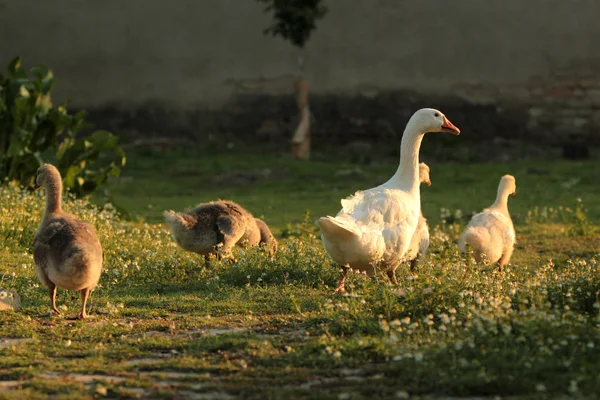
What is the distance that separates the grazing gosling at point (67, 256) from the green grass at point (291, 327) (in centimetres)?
28

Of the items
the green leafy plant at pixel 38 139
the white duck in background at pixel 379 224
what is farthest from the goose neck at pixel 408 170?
the green leafy plant at pixel 38 139

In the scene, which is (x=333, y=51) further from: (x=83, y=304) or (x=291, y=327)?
(x=291, y=327)

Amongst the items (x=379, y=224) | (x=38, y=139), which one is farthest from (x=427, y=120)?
(x=38, y=139)

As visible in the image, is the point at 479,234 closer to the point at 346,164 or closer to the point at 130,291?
the point at 130,291

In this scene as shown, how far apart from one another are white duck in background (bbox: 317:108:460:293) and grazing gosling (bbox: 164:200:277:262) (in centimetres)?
143

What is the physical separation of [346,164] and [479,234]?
353 inches

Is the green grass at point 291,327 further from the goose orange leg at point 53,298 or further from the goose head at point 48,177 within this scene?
the goose head at point 48,177

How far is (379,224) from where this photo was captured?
753 cm

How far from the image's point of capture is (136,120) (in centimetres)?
1984

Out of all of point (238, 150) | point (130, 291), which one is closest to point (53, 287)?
point (130, 291)

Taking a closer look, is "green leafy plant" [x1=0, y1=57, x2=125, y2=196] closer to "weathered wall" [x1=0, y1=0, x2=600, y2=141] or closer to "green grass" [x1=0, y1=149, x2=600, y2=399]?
"green grass" [x1=0, y1=149, x2=600, y2=399]

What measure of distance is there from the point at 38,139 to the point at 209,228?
489 centimetres

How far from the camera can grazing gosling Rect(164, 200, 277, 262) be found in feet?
28.6

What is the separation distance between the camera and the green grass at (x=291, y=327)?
5.11 m
